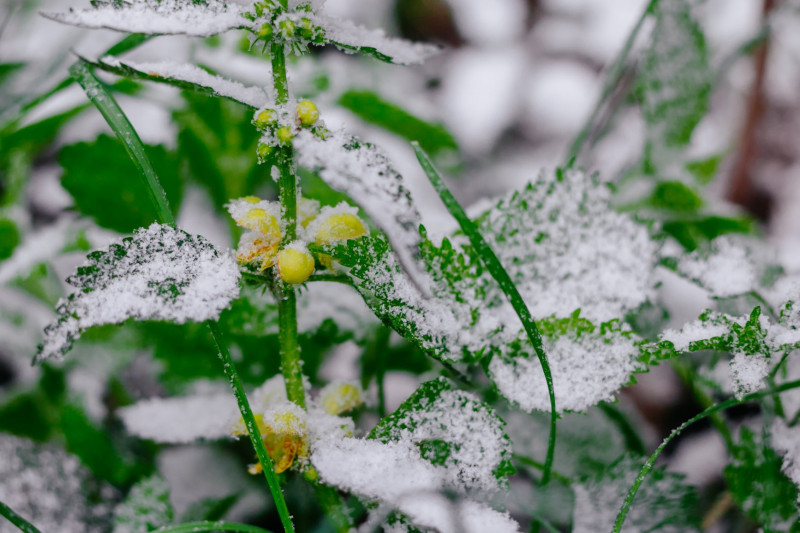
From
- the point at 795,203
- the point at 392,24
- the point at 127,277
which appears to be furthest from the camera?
the point at 392,24

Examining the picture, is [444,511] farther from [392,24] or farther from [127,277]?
[392,24]

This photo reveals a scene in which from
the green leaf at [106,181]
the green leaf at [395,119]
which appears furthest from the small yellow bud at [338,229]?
the green leaf at [395,119]

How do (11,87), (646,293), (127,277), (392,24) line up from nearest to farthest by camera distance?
1. (127,277)
2. (646,293)
3. (11,87)
4. (392,24)

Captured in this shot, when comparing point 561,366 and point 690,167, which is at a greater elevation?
point 690,167

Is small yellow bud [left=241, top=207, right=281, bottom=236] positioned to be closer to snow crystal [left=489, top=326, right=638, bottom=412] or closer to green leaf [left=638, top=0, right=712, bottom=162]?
snow crystal [left=489, top=326, right=638, bottom=412]

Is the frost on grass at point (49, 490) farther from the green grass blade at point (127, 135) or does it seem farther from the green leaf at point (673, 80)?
the green leaf at point (673, 80)

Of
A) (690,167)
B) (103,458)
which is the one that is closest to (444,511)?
(103,458)
